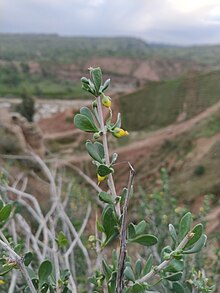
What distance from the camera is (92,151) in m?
1.13

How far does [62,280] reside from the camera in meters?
1.29

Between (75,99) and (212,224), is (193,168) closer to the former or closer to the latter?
(212,224)

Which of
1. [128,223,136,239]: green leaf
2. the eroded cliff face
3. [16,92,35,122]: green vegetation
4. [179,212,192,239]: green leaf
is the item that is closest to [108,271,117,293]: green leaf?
[128,223,136,239]: green leaf

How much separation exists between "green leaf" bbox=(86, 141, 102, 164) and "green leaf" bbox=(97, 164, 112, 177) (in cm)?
5

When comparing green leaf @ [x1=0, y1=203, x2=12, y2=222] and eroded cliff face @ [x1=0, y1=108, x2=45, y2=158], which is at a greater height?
green leaf @ [x1=0, y1=203, x2=12, y2=222]

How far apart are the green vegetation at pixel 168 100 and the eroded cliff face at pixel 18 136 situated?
14.9 metres

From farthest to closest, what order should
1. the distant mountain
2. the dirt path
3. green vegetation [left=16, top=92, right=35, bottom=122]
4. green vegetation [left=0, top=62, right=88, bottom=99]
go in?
the distant mountain < green vegetation [left=0, top=62, right=88, bottom=99] < green vegetation [left=16, top=92, right=35, bottom=122] < the dirt path

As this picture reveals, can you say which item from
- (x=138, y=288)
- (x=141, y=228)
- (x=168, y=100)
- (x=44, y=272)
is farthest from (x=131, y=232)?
(x=168, y=100)

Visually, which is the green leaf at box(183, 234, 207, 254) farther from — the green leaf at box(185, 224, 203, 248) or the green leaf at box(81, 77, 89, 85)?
the green leaf at box(81, 77, 89, 85)

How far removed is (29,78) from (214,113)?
180 feet

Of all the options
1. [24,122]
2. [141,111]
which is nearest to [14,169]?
[24,122]

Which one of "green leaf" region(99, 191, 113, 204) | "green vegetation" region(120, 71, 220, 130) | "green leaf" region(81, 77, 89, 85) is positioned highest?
"green leaf" region(81, 77, 89, 85)

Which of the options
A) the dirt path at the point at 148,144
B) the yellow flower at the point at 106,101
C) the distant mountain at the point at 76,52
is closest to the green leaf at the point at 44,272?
the yellow flower at the point at 106,101

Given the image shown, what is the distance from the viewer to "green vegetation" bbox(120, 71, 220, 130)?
33.4 metres
